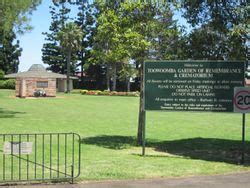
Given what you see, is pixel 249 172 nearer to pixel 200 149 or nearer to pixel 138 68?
pixel 200 149

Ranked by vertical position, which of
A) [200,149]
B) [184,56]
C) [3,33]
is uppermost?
[3,33]

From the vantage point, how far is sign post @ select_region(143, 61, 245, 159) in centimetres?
1272

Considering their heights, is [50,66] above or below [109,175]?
above

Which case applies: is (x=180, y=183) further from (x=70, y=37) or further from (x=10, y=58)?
(x=10, y=58)

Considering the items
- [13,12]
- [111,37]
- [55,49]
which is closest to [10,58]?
[55,49]

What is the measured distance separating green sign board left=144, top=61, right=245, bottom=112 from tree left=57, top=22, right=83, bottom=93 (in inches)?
2652

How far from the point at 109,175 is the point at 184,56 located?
6148 millimetres

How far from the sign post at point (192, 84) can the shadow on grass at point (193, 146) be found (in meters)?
1.46

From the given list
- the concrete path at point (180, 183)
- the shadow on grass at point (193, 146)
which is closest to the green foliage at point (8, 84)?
the shadow on grass at point (193, 146)

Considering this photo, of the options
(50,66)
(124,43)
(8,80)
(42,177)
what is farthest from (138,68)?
(50,66)

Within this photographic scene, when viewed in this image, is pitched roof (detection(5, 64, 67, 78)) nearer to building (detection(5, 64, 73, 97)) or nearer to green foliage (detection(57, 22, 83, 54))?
building (detection(5, 64, 73, 97))

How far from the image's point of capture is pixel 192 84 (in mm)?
12922

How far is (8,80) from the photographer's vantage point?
78.8m

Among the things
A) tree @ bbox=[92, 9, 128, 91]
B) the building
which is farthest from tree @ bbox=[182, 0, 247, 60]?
the building
